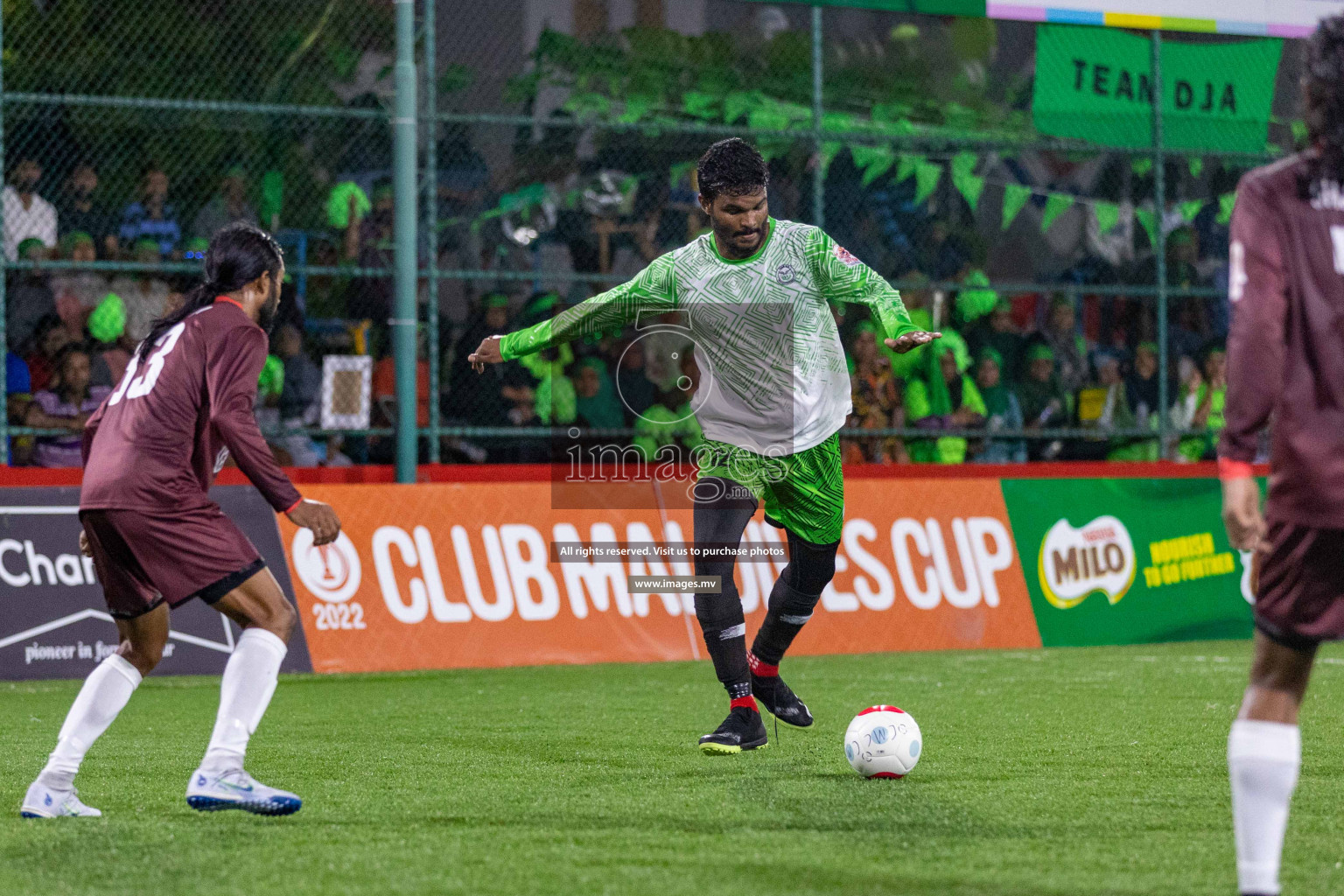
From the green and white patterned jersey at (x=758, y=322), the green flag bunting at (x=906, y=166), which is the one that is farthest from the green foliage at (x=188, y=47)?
the green and white patterned jersey at (x=758, y=322)

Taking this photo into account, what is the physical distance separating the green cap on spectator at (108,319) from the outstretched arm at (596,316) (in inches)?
238

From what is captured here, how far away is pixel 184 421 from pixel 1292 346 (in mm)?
3169

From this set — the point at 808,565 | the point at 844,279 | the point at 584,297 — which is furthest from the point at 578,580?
the point at 844,279

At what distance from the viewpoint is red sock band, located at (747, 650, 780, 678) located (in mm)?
7324

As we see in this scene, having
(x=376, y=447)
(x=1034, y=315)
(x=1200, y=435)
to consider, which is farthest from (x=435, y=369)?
(x=1200, y=435)

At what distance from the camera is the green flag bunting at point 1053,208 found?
634 inches

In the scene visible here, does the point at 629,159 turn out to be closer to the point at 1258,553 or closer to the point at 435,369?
the point at 435,369

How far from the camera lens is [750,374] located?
7191 millimetres

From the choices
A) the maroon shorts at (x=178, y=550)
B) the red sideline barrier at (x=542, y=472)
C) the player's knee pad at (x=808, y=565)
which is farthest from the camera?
the red sideline barrier at (x=542, y=472)

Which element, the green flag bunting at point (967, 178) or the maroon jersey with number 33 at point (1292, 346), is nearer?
the maroon jersey with number 33 at point (1292, 346)

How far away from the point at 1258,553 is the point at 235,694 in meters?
2.99

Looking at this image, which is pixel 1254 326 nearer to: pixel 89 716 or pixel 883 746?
pixel 883 746

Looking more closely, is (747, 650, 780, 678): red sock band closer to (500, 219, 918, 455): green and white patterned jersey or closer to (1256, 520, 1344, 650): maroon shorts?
(500, 219, 918, 455): green and white patterned jersey

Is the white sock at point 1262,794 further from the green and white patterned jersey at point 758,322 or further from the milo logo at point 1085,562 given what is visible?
the milo logo at point 1085,562
